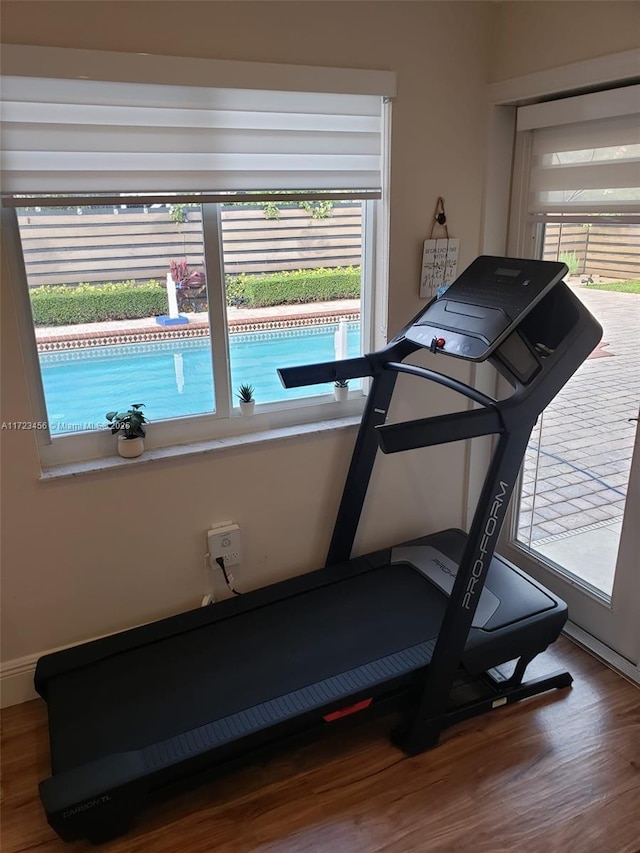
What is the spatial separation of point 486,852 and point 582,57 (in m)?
2.25

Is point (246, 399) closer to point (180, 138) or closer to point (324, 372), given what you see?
point (324, 372)

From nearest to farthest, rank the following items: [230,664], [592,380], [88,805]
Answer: [88,805]
[230,664]
[592,380]

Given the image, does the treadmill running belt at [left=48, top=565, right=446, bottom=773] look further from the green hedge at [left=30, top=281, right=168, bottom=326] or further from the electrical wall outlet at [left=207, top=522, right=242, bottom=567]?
the green hedge at [left=30, top=281, right=168, bottom=326]

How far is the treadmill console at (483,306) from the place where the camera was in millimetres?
1676

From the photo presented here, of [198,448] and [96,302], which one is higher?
[96,302]

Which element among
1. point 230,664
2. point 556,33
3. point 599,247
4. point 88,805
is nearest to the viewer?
point 88,805

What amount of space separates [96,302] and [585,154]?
5.41 ft

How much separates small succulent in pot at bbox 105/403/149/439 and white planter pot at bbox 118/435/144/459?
0.01m

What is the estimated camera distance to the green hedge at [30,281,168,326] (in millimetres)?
1927

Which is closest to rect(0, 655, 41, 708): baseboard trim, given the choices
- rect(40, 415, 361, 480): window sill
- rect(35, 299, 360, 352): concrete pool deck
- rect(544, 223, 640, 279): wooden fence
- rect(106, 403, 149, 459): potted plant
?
rect(40, 415, 361, 480): window sill

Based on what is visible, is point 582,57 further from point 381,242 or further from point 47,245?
point 47,245

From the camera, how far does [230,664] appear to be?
1.87 m

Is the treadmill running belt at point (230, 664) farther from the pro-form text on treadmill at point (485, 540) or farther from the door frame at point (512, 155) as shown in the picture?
the door frame at point (512, 155)

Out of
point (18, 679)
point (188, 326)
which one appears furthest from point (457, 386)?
point (18, 679)
